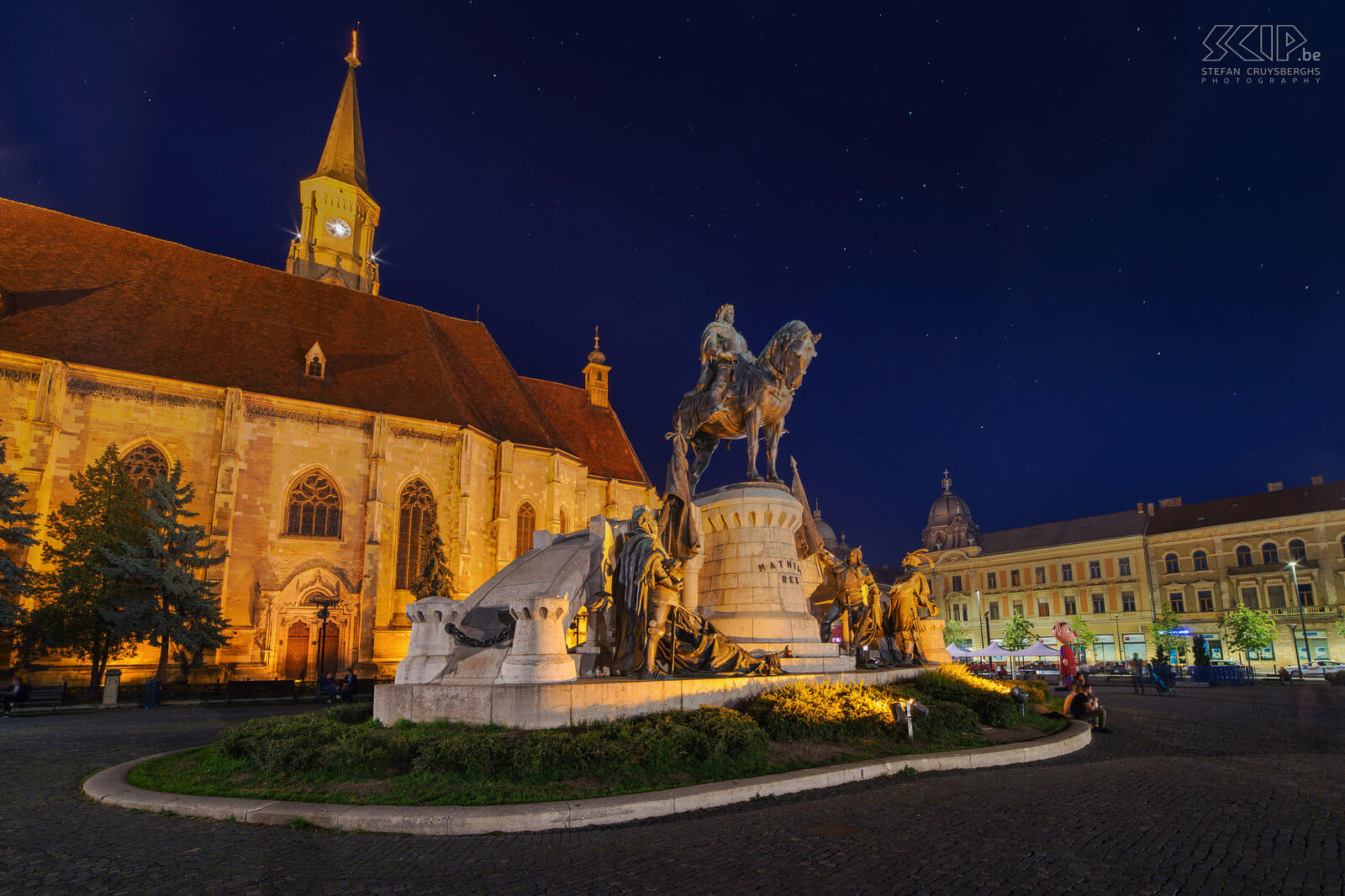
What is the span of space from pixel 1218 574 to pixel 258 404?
58663 millimetres

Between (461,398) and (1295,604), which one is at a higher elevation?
(461,398)

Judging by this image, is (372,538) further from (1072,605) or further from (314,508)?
(1072,605)

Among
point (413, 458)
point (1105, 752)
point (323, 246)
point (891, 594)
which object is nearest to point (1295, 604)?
point (891, 594)

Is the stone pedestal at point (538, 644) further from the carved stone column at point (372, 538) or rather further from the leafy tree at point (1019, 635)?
the leafy tree at point (1019, 635)

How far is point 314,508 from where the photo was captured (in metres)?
28.9

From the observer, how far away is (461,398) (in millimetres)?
34094

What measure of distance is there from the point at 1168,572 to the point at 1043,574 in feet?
30.2

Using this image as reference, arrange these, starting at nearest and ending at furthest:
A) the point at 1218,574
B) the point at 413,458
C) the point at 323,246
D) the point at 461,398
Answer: the point at 413,458
the point at 461,398
the point at 323,246
the point at 1218,574

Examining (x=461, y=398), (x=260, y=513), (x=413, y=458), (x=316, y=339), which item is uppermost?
(x=316, y=339)

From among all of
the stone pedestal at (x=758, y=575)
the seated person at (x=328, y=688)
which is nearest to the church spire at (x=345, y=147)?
the seated person at (x=328, y=688)

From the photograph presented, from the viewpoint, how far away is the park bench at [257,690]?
68.7 feet

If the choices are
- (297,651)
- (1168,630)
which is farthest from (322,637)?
(1168,630)

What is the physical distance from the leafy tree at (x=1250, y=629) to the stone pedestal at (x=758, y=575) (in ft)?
140

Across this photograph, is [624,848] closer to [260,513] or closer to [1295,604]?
[260,513]
